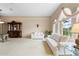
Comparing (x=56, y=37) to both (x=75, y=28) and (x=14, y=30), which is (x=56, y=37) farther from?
(x=14, y=30)

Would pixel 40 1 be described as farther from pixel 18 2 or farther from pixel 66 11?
pixel 66 11

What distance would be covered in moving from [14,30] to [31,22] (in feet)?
1.48

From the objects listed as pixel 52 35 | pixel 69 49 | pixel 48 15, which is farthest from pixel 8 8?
pixel 69 49

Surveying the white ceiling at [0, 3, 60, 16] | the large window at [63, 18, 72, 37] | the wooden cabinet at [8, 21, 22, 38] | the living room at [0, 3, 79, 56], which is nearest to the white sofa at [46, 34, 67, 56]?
the living room at [0, 3, 79, 56]

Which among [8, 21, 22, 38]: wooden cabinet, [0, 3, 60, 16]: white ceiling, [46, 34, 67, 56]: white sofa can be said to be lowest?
[46, 34, 67, 56]: white sofa

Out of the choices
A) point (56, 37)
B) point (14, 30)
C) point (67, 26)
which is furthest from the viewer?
point (14, 30)

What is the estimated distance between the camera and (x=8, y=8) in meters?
2.23

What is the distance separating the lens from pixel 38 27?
99.5 inches

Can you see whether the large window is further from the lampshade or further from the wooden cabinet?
the wooden cabinet

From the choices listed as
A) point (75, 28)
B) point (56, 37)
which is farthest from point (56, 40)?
point (75, 28)

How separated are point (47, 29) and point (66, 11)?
0.53 meters

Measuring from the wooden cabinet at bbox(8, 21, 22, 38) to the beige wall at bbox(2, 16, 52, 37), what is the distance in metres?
0.09

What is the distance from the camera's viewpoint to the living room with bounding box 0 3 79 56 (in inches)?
88.1

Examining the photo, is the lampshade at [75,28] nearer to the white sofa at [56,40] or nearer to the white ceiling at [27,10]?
the white sofa at [56,40]
